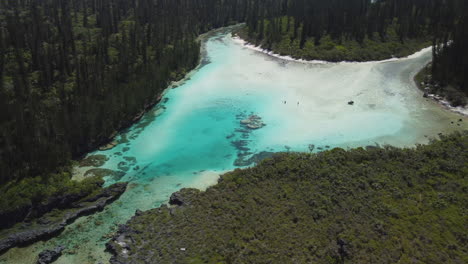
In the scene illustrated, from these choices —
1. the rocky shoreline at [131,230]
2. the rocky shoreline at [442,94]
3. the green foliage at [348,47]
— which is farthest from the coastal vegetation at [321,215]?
the green foliage at [348,47]

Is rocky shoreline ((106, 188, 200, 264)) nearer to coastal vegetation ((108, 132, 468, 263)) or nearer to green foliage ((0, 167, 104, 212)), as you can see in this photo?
coastal vegetation ((108, 132, 468, 263))

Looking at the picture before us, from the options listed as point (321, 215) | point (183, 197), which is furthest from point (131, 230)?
point (321, 215)

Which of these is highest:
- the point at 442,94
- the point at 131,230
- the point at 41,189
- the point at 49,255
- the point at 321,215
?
the point at 442,94

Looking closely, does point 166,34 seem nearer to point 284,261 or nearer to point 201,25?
point 201,25

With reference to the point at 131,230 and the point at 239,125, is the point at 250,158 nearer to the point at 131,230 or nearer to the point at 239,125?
the point at 239,125

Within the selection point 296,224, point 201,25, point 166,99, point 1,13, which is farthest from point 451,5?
point 1,13

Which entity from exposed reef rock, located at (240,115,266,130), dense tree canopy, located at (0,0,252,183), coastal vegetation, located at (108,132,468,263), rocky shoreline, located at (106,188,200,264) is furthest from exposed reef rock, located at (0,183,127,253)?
exposed reef rock, located at (240,115,266,130)
